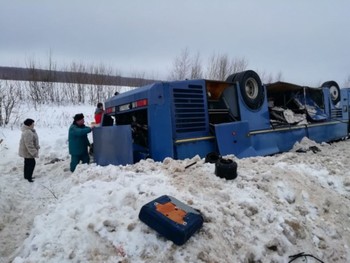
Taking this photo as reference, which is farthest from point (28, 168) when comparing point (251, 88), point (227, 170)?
point (251, 88)

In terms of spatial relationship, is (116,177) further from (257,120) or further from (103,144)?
(257,120)

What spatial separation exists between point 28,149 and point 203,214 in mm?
5219

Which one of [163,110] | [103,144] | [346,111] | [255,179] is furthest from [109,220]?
[346,111]

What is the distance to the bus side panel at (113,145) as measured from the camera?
5379 mm

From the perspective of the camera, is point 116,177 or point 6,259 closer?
point 6,259

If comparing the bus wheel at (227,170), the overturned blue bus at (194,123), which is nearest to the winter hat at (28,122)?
the overturned blue bus at (194,123)

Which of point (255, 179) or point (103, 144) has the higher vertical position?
point (103, 144)

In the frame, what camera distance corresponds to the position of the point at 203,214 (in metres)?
3.15

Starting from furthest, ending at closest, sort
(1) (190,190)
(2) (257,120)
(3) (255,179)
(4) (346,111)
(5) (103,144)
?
(4) (346,111)
(2) (257,120)
(5) (103,144)
(3) (255,179)
(1) (190,190)

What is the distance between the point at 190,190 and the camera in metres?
3.70

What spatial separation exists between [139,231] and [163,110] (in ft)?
8.82

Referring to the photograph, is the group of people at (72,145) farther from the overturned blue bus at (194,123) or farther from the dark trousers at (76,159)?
the overturned blue bus at (194,123)

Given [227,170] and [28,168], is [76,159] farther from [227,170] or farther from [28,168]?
[227,170]

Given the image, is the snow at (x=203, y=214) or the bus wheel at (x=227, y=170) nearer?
the snow at (x=203, y=214)
